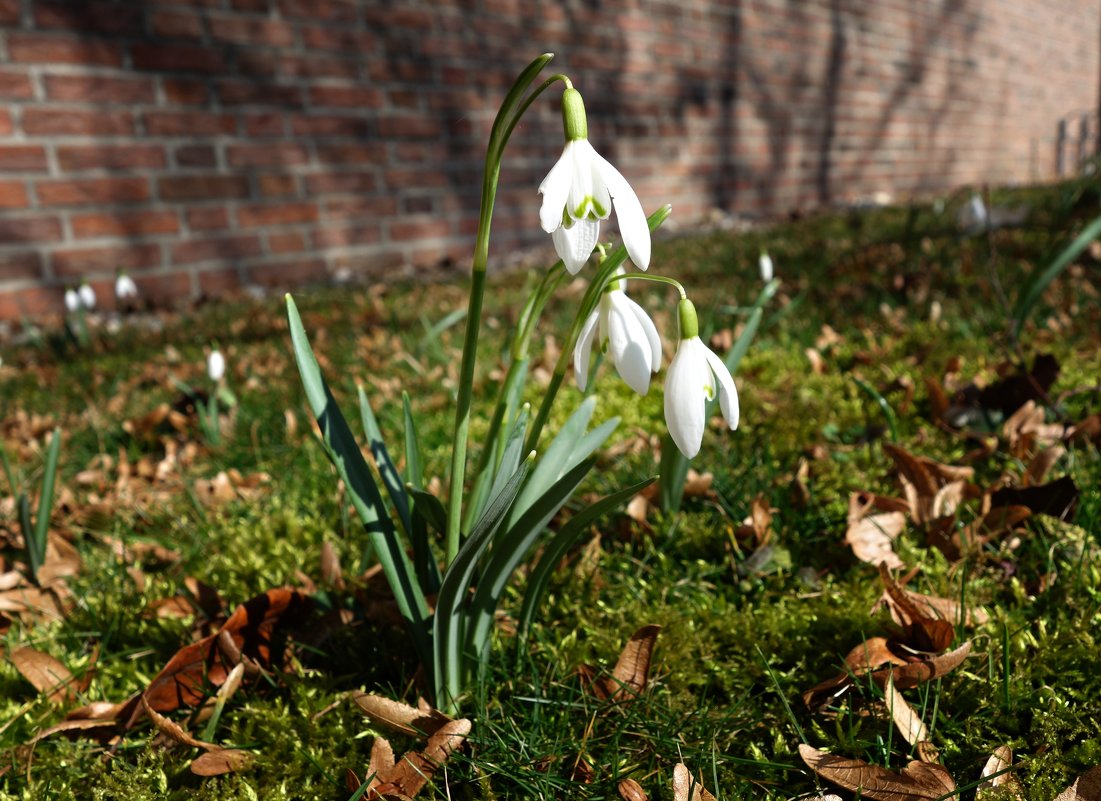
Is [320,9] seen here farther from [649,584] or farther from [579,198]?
[579,198]

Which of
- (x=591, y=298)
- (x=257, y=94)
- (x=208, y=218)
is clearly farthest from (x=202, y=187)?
(x=591, y=298)

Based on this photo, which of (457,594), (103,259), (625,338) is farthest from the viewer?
(103,259)

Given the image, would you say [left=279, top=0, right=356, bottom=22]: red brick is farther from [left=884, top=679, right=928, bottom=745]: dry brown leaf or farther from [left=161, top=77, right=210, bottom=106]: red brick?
[left=884, top=679, right=928, bottom=745]: dry brown leaf

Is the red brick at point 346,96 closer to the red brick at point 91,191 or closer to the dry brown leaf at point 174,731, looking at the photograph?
the red brick at point 91,191

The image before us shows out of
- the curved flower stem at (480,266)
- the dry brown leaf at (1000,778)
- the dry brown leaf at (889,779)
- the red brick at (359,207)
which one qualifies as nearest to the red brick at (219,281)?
the red brick at (359,207)

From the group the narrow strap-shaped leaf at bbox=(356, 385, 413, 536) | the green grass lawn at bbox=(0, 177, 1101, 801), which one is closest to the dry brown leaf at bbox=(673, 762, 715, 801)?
the green grass lawn at bbox=(0, 177, 1101, 801)

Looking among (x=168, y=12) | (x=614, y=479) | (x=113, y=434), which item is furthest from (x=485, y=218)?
(x=168, y=12)

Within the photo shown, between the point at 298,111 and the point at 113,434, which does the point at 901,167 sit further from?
the point at 113,434
